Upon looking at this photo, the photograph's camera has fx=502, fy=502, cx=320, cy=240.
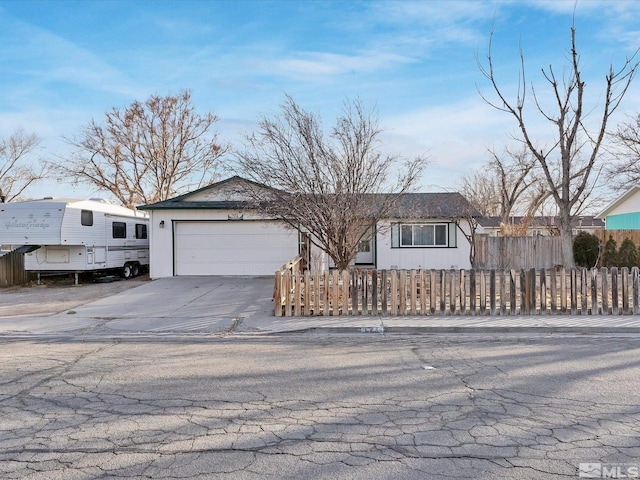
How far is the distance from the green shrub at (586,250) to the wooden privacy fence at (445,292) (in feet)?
50.0

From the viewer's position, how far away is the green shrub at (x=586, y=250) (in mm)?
25047

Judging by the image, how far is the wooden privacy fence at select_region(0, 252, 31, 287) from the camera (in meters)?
19.1

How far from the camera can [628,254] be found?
2289 cm

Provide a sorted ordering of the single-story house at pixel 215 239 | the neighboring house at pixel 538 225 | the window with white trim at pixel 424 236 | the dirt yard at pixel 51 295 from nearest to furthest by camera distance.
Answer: the dirt yard at pixel 51 295
the single-story house at pixel 215 239
the window with white trim at pixel 424 236
the neighboring house at pixel 538 225

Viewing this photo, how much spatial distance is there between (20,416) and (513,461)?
15.4ft

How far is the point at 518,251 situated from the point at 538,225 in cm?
2167

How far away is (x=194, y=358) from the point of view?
304 inches

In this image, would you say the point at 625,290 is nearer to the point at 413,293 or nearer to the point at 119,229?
the point at 413,293

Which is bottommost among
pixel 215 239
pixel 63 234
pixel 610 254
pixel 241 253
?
pixel 610 254

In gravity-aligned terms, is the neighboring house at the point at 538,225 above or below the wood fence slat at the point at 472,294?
above

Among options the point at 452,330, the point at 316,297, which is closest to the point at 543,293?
the point at 452,330

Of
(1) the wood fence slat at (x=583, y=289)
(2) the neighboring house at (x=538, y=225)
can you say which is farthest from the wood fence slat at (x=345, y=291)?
(2) the neighboring house at (x=538, y=225)

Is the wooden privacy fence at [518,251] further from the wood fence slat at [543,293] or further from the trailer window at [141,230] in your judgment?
the trailer window at [141,230]

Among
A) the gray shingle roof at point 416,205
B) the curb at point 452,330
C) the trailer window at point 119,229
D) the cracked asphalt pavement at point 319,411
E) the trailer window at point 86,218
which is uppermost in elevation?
the gray shingle roof at point 416,205
